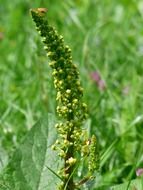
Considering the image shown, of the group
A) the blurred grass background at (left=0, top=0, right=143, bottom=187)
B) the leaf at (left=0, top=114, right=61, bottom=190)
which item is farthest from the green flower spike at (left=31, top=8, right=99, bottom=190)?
the blurred grass background at (left=0, top=0, right=143, bottom=187)

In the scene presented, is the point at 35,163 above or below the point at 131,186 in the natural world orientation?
above

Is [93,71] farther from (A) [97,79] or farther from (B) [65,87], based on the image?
(B) [65,87]

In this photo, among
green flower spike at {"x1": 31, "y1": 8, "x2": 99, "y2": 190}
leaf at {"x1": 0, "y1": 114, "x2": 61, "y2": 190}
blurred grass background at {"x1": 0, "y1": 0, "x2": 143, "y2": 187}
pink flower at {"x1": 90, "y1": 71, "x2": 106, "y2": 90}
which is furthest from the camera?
pink flower at {"x1": 90, "y1": 71, "x2": 106, "y2": 90}

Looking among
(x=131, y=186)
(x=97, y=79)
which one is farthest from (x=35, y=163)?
(x=97, y=79)

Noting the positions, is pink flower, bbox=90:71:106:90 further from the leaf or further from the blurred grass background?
the leaf

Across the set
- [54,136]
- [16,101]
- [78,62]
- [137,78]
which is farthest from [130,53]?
[54,136]

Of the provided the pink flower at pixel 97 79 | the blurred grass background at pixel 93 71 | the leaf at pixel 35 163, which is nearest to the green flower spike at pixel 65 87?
the leaf at pixel 35 163

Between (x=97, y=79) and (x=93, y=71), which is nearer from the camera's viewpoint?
(x=97, y=79)
